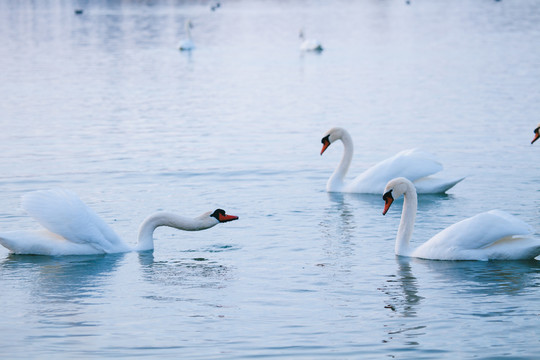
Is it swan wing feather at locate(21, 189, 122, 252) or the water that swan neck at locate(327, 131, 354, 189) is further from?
swan wing feather at locate(21, 189, 122, 252)

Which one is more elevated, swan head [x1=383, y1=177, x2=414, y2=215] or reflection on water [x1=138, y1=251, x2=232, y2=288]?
swan head [x1=383, y1=177, x2=414, y2=215]

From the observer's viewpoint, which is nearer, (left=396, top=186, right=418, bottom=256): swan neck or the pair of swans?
the pair of swans

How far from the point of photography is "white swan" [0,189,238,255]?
10734mm

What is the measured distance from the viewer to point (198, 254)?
36.4ft

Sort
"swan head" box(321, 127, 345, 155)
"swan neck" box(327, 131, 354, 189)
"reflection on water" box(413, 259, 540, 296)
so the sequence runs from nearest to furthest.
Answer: "reflection on water" box(413, 259, 540, 296) < "swan neck" box(327, 131, 354, 189) < "swan head" box(321, 127, 345, 155)

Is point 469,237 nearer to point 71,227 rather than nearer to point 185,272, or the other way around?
point 185,272

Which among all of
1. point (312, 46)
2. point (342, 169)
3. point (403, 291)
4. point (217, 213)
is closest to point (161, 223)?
point (217, 213)

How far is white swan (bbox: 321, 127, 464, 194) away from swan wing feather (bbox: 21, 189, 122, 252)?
454 centimetres

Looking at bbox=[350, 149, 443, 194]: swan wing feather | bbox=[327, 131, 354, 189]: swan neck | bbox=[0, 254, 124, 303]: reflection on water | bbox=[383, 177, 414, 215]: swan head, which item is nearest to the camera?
bbox=[0, 254, 124, 303]: reflection on water

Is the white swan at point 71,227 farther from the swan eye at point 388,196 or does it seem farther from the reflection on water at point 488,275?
the reflection on water at point 488,275

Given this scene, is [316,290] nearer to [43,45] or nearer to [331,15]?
[43,45]

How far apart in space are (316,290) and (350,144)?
6.18 meters

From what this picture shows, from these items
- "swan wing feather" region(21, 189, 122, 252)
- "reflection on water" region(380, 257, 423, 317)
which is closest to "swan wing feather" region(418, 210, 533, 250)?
"reflection on water" region(380, 257, 423, 317)

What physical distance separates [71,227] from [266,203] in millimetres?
3548
